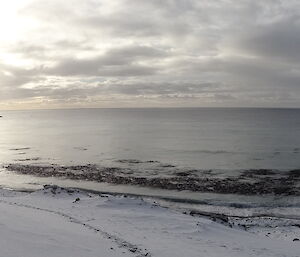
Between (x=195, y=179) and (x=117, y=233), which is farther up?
(x=117, y=233)

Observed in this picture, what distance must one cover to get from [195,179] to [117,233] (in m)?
27.5

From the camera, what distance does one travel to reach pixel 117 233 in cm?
2130

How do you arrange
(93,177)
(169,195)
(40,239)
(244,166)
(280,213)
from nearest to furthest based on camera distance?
(40,239) < (280,213) < (169,195) < (93,177) < (244,166)

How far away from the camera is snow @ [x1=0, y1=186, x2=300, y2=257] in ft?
55.5

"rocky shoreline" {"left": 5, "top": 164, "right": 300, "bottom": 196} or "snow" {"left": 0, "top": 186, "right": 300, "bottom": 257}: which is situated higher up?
"snow" {"left": 0, "top": 186, "right": 300, "bottom": 257}

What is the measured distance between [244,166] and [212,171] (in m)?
6.51

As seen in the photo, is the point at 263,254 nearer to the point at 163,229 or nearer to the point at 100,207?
the point at 163,229

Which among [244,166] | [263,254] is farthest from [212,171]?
[263,254]

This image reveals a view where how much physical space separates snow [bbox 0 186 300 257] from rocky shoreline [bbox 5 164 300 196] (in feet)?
49.0

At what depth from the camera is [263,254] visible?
1942 centimetres

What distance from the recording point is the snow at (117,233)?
666 inches

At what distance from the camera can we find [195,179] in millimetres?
47781

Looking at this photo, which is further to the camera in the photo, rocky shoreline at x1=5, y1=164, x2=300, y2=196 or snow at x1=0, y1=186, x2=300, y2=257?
rocky shoreline at x1=5, y1=164, x2=300, y2=196

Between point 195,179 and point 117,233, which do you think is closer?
point 117,233
